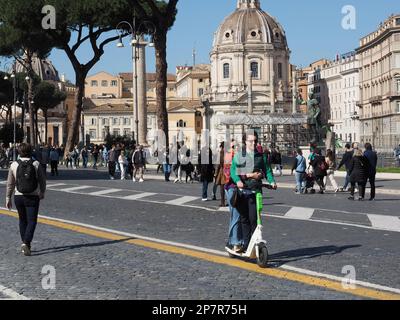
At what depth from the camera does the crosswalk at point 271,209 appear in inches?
529

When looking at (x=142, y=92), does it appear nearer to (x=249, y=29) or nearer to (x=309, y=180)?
(x=309, y=180)

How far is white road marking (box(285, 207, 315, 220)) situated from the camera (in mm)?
14422

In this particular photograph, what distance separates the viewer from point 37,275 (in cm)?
827

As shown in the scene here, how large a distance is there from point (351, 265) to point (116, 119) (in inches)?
4578

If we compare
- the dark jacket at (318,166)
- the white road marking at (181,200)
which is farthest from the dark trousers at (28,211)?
the dark jacket at (318,166)

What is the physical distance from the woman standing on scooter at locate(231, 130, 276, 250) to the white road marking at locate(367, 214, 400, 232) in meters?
4.10

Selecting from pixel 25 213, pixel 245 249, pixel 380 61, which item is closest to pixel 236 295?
pixel 245 249

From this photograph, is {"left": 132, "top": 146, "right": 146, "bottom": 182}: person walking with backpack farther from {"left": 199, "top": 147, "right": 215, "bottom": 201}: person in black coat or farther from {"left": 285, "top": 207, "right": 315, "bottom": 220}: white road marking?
{"left": 285, "top": 207, "right": 315, "bottom": 220}: white road marking

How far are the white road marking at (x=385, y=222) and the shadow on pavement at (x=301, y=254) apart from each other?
2549 millimetres

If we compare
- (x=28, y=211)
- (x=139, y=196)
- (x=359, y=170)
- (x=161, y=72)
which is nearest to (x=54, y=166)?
(x=161, y=72)

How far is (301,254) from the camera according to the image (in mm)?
9688

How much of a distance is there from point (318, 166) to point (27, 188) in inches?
509

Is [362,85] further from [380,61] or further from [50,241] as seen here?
[50,241]

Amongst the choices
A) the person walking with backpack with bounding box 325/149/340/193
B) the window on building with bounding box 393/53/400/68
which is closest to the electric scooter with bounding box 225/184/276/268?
the person walking with backpack with bounding box 325/149/340/193
